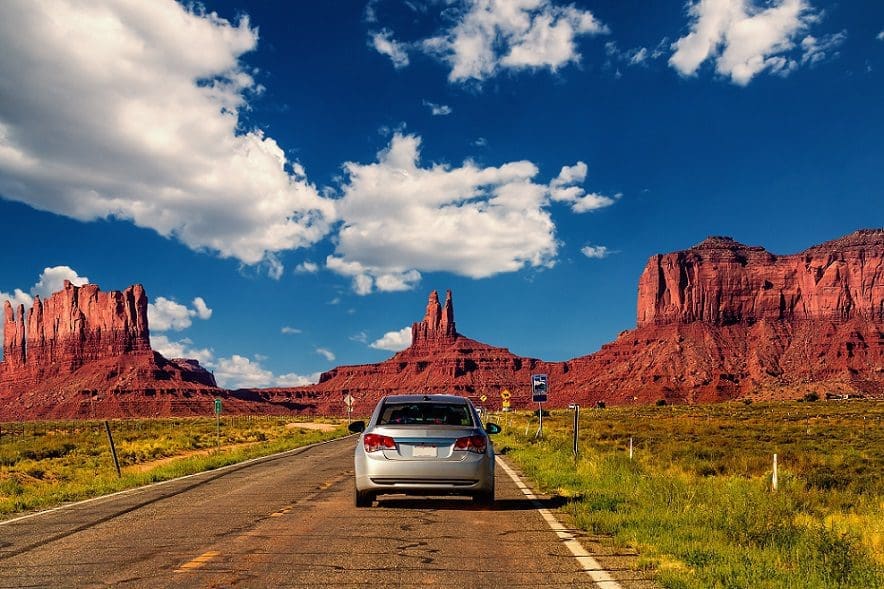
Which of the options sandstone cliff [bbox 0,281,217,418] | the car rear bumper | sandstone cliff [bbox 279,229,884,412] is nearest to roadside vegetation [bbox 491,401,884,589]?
the car rear bumper

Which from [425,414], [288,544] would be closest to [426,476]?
[425,414]

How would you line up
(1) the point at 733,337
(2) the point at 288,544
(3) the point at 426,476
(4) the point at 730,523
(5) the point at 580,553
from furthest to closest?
(1) the point at 733,337
(3) the point at 426,476
(4) the point at 730,523
(2) the point at 288,544
(5) the point at 580,553

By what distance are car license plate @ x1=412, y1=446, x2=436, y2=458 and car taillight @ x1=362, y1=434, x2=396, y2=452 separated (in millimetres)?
318

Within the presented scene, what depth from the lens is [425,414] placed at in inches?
483

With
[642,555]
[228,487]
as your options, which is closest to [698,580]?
[642,555]

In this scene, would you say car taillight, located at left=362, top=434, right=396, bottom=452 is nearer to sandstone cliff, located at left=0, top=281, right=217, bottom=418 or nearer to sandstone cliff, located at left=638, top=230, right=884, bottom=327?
sandstone cliff, located at left=0, top=281, right=217, bottom=418

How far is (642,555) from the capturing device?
752 centimetres

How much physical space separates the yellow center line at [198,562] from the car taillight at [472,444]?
396 centimetres

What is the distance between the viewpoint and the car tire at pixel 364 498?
11123mm

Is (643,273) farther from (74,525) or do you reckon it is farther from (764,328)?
(74,525)

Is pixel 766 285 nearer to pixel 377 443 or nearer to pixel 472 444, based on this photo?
pixel 472 444

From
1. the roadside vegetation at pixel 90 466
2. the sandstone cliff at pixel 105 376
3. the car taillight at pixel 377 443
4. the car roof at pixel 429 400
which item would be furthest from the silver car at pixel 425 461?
the sandstone cliff at pixel 105 376

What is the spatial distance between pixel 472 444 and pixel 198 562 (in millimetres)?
4550

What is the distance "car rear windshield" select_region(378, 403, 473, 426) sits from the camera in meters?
11.5
